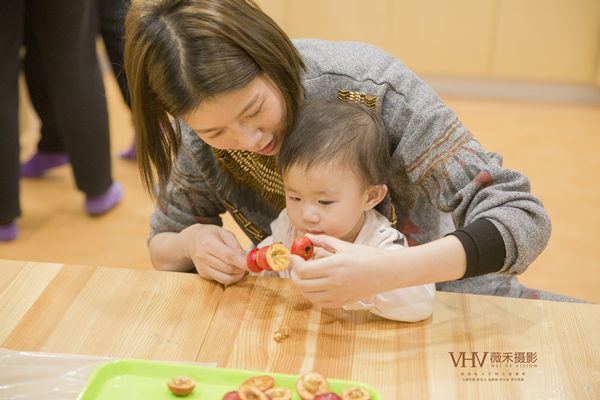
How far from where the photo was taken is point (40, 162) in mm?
3115

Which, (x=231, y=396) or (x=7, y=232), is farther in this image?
(x=7, y=232)

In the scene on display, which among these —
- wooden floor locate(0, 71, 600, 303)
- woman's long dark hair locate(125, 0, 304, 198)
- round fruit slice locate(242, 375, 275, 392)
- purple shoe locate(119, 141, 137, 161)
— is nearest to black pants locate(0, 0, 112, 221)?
wooden floor locate(0, 71, 600, 303)

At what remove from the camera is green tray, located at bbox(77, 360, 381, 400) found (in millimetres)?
941

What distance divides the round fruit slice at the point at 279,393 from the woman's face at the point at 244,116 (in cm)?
43

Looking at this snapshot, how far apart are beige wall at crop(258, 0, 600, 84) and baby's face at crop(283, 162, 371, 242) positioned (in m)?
3.05

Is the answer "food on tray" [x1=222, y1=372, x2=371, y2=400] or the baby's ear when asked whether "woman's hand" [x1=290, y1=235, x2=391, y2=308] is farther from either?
the baby's ear

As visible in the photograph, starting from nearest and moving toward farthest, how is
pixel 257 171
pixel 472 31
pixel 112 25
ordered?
pixel 257 171, pixel 112 25, pixel 472 31

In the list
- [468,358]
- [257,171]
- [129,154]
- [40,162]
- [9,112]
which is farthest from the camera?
[129,154]

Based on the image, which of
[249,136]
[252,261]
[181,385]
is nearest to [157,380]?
[181,385]

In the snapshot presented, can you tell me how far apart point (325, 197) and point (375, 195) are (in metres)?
0.12

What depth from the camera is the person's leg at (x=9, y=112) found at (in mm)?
2262

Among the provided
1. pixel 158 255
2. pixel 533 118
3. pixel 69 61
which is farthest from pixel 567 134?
pixel 158 255

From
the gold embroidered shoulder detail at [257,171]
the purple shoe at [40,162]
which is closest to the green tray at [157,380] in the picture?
the gold embroidered shoulder detail at [257,171]

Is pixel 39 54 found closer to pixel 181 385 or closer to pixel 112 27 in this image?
pixel 112 27
